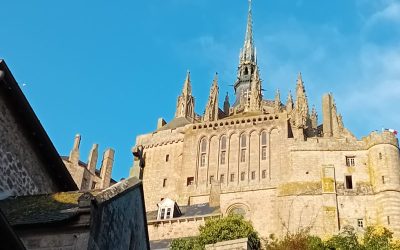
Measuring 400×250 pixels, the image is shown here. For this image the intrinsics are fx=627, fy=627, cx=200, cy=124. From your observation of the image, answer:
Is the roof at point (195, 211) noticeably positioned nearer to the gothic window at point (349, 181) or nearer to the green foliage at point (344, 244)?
the gothic window at point (349, 181)

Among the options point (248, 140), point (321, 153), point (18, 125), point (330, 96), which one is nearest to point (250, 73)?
point (330, 96)

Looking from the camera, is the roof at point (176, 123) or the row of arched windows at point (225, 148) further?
the roof at point (176, 123)

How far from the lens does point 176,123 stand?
A: 76500mm

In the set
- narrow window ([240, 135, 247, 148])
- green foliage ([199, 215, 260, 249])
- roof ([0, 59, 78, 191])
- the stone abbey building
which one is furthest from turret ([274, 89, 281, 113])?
roof ([0, 59, 78, 191])

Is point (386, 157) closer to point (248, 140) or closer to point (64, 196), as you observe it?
point (248, 140)

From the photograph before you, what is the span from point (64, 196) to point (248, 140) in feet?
169

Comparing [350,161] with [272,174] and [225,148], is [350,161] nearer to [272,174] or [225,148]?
[272,174]

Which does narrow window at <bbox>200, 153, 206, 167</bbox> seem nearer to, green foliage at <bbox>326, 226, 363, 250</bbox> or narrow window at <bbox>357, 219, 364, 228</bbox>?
narrow window at <bbox>357, 219, 364, 228</bbox>

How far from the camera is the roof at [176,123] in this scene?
74.9m

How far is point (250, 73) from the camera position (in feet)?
329

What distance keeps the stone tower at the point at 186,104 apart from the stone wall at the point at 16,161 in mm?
61993

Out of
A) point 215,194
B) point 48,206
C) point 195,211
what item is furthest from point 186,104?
point 48,206

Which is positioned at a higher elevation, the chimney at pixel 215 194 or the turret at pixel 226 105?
the turret at pixel 226 105

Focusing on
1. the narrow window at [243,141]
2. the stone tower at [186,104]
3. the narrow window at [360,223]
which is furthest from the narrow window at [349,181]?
the stone tower at [186,104]
